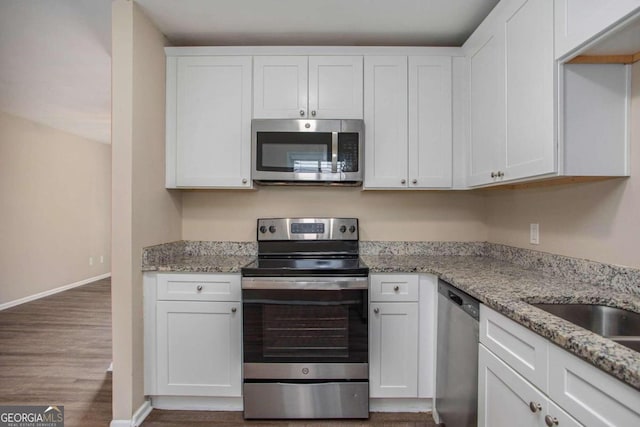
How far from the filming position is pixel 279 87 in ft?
6.89

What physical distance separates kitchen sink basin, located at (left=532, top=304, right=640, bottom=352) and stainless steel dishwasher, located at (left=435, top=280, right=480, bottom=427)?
30 cm

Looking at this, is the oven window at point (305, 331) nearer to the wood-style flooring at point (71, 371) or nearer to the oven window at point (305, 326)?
the oven window at point (305, 326)

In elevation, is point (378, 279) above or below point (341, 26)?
below

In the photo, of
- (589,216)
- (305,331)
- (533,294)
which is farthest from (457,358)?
(589,216)

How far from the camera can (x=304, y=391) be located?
1.81m

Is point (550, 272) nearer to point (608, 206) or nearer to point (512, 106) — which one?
point (608, 206)

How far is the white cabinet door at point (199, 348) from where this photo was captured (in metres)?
1.87

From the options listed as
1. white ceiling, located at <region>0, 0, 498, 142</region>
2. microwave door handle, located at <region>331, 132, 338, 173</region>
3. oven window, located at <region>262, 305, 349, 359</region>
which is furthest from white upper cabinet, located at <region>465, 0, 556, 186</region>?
oven window, located at <region>262, 305, 349, 359</region>

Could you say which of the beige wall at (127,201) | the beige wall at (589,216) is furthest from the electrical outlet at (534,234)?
the beige wall at (127,201)

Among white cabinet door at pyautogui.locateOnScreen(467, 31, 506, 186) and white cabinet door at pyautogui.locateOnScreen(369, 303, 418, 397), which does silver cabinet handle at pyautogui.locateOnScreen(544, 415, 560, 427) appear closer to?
white cabinet door at pyautogui.locateOnScreen(369, 303, 418, 397)

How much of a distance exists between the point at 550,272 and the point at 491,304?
73 centimetres

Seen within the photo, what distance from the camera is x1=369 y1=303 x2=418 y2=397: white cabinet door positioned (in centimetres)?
187

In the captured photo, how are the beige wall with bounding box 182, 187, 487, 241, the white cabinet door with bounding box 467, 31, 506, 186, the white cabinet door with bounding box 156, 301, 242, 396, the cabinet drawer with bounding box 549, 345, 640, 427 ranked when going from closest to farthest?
1. the cabinet drawer with bounding box 549, 345, 640, 427
2. the white cabinet door with bounding box 467, 31, 506, 186
3. the white cabinet door with bounding box 156, 301, 242, 396
4. the beige wall with bounding box 182, 187, 487, 241

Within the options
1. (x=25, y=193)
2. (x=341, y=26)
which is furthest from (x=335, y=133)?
(x=25, y=193)
